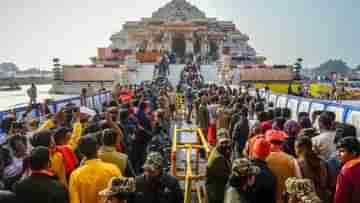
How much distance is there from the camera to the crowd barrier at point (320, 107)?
382 inches

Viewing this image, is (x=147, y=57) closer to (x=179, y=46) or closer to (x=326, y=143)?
(x=179, y=46)

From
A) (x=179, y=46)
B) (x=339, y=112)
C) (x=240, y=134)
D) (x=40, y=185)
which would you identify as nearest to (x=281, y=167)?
(x=40, y=185)

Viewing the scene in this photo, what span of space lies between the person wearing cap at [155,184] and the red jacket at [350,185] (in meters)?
1.74

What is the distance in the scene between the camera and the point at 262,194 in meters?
3.57

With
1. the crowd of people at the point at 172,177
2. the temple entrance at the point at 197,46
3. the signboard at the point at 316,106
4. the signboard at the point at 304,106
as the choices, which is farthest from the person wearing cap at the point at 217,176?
the temple entrance at the point at 197,46

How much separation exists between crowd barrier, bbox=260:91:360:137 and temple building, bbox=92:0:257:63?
3610 centimetres

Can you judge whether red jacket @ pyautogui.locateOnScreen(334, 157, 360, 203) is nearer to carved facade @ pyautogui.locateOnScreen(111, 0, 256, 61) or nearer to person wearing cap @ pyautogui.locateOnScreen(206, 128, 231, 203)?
person wearing cap @ pyautogui.locateOnScreen(206, 128, 231, 203)

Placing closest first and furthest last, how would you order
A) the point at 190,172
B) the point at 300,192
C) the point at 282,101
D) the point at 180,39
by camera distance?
the point at 300,192 → the point at 190,172 → the point at 282,101 → the point at 180,39

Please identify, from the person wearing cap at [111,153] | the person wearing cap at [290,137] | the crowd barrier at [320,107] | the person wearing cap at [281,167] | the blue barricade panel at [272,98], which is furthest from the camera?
the blue barricade panel at [272,98]

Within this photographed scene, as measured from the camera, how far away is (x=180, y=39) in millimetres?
64312

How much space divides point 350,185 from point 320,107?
895cm

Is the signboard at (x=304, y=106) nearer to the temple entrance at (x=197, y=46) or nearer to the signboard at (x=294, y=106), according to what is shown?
the signboard at (x=294, y=106)

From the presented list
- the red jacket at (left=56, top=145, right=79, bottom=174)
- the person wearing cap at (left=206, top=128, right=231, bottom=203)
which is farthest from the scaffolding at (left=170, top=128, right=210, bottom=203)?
the red jacket at (left=56, top=145, right=79, bottom=174)

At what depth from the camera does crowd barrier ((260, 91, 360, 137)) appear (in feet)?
31.8
